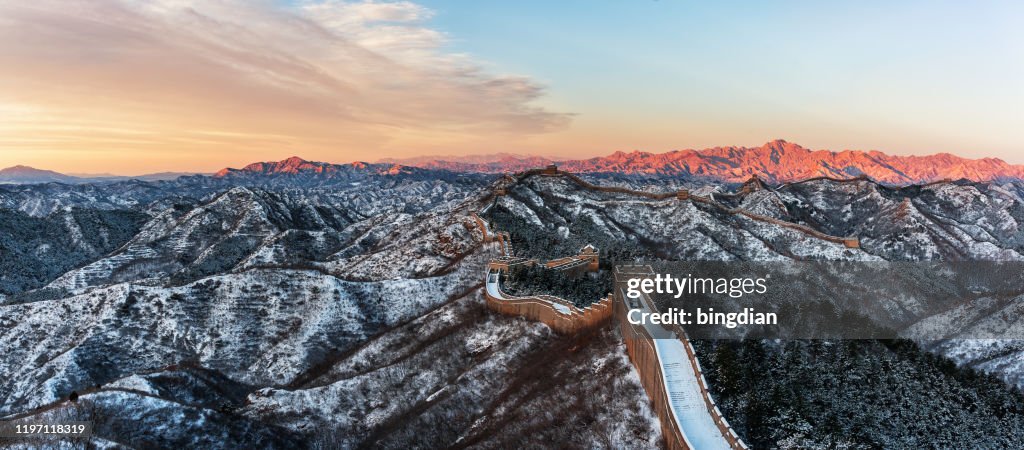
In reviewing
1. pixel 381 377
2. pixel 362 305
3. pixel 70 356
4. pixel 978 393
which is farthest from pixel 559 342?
pixel 70 356

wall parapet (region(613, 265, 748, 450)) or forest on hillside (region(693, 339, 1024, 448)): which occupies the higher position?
wall parapet (region(613, 265, 748, 450))

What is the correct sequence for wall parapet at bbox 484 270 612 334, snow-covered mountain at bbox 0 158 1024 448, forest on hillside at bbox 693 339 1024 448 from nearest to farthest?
forest on hillside at bbox 693 339 1024 448
snow-covered mountain at bbox 0 158 1024 448
wall parapet at bbox 484 270 612 334

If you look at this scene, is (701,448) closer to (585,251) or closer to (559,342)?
(559,342)

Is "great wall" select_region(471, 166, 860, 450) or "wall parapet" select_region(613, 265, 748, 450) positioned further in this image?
"great wall" select_region(471, 166, 860, 450)
